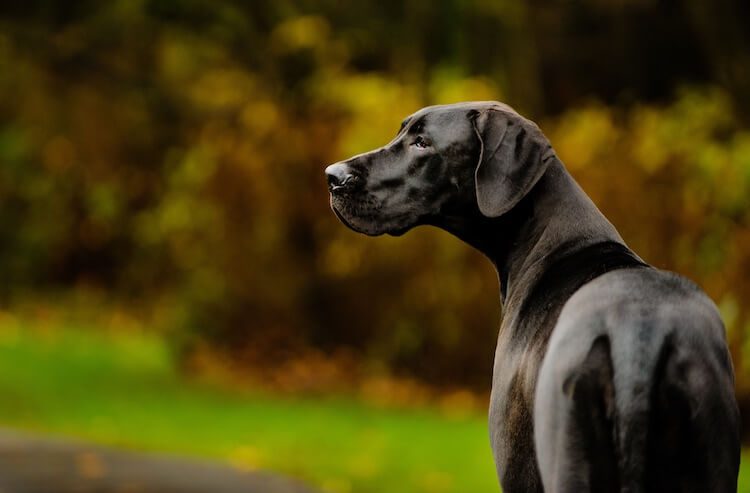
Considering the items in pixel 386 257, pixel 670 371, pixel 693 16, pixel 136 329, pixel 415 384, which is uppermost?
pixel 693 16

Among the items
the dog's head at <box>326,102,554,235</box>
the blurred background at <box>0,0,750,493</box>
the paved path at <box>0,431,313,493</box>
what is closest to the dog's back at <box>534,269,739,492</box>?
the dog's head at <box>326,102,554,235</box>

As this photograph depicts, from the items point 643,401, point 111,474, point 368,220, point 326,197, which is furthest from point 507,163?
point 326,197

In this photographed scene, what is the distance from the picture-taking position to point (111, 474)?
31.0 feet

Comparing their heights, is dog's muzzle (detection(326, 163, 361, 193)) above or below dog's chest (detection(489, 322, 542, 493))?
above

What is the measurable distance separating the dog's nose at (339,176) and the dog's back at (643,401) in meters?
1.12

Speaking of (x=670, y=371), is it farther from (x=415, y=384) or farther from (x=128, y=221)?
(x=128, y=221)

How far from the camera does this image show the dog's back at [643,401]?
3311 mm

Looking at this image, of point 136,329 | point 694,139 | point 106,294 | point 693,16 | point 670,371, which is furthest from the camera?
point 106,294

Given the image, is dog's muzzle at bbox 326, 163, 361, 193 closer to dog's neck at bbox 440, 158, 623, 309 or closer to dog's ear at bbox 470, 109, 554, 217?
dog's neck at bbox 440, 158, 623, 309

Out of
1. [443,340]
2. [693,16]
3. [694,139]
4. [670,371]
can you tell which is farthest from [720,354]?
[693,16]

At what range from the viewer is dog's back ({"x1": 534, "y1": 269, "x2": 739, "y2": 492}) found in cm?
331

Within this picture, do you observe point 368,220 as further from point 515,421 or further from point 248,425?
point 248,425

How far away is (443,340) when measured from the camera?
14.1m

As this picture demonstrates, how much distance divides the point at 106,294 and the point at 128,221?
144 cm
